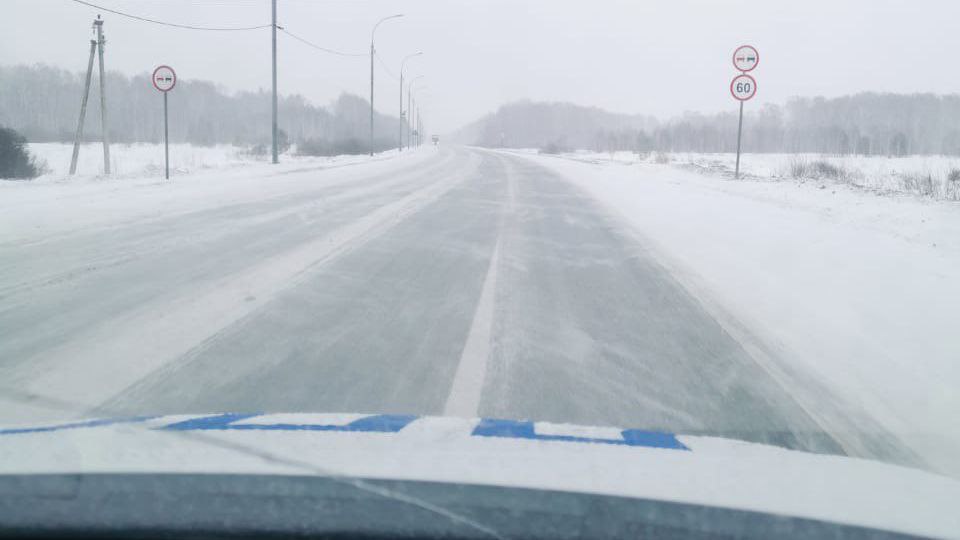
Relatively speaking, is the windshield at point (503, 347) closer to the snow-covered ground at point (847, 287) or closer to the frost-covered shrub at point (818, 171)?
the snow-covered ground at point (847, 287)

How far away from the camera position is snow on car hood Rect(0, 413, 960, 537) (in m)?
2.15

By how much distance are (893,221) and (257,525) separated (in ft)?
42.7

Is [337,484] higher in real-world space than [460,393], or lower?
higher

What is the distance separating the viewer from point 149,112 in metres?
122

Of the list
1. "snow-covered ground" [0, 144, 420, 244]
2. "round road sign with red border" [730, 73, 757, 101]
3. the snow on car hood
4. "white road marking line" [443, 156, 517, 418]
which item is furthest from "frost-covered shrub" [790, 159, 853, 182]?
the snow on car hood

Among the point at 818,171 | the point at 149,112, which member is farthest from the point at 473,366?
the point at 149,112

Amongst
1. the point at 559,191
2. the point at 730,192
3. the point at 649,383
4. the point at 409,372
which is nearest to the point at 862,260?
the point at 649,383

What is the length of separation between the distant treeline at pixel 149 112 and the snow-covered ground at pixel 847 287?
186 ft

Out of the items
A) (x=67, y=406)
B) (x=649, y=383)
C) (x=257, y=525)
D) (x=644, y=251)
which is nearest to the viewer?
(x=257, y=525)

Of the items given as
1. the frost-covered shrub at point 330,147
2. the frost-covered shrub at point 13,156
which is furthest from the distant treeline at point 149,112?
the frost-covered shrub at point 13,156

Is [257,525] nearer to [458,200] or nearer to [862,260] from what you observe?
[862,260]

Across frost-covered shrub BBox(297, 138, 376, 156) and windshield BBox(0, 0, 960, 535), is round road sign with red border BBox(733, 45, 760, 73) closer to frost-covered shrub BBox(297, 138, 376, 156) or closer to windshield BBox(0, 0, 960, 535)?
windshield BBox(0, 0, 960, 535)

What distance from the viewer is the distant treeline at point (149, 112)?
313 feet

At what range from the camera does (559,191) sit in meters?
22.2
